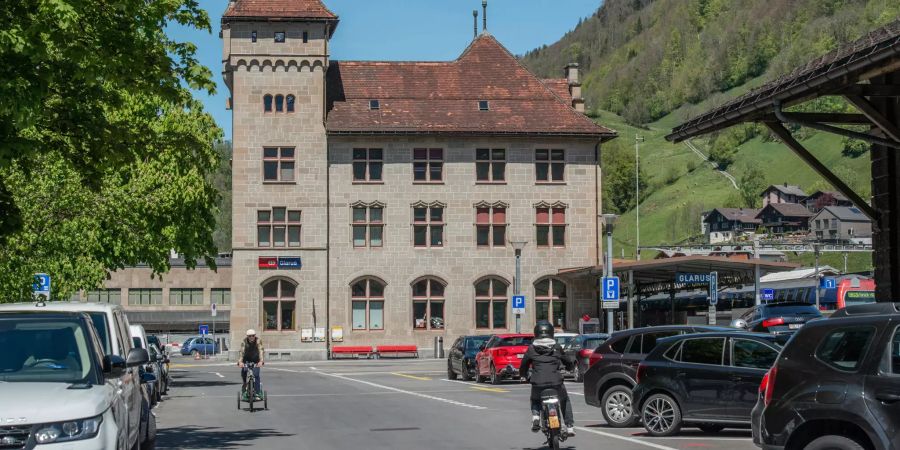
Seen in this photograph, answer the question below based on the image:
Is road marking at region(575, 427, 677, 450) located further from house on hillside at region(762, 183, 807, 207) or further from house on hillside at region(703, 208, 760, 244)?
house on hillside at region(762, 183, 807, 207)

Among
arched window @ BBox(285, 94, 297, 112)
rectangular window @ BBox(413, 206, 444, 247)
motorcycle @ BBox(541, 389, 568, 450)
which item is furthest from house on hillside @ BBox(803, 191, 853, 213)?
motorcycle @ BBox(541, 389, 568, 450)

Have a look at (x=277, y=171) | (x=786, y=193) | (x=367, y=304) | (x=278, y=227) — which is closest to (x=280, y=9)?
(x=277, y=171)

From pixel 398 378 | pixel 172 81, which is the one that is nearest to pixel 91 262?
pixel 398 378

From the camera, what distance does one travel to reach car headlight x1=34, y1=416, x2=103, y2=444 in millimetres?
10164

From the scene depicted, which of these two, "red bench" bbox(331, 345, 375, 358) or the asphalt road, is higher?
"red bench" bbox(331, 345, 375, 358)

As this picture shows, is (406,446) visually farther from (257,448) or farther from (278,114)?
(278,114)

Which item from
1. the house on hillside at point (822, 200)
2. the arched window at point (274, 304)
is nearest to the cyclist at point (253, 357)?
the arched window at point (274, 304)

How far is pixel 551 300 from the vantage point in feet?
225

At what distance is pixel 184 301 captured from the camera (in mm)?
101875

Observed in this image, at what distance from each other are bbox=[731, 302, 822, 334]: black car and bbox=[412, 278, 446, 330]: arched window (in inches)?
1136

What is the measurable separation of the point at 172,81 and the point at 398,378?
26473 millimetres

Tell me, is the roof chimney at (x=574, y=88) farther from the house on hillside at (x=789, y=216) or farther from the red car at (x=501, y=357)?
the house on hillside at (x=789, y=216)

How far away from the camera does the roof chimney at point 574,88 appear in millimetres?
71750

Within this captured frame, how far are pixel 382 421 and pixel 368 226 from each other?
4487 centimetres
